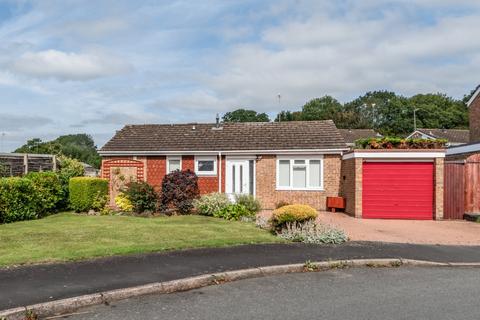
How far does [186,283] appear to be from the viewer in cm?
736

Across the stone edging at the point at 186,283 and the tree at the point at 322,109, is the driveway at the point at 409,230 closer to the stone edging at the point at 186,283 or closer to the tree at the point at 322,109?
the stone edging at the point at 186,283

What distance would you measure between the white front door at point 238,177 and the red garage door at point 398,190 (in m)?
6.01

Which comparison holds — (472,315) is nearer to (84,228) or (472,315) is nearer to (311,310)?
(311,310)

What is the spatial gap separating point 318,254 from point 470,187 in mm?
10892

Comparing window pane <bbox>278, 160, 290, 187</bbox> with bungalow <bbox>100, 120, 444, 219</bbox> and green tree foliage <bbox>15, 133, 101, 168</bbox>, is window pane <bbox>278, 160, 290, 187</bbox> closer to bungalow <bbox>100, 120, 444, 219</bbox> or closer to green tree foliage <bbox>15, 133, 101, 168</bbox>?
bungalow <bbox>100, 120, 444, 219</bbox>

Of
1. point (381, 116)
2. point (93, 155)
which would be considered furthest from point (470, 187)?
point (93, 155)

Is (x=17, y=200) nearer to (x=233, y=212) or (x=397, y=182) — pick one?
(x=233, y=212)

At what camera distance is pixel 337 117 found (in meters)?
75.2

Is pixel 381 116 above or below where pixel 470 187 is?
above

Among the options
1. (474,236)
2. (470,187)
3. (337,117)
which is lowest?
(474,236)

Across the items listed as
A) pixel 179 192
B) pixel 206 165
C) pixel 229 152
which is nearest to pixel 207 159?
pixel 206 165

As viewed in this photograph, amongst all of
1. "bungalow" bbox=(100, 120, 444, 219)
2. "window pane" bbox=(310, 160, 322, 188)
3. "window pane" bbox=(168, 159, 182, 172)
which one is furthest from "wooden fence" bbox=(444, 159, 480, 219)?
"window pane" bbox=(168, 159, 182, 172)

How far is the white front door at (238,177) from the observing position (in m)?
22.3

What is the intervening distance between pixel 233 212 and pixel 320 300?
1028 cm
